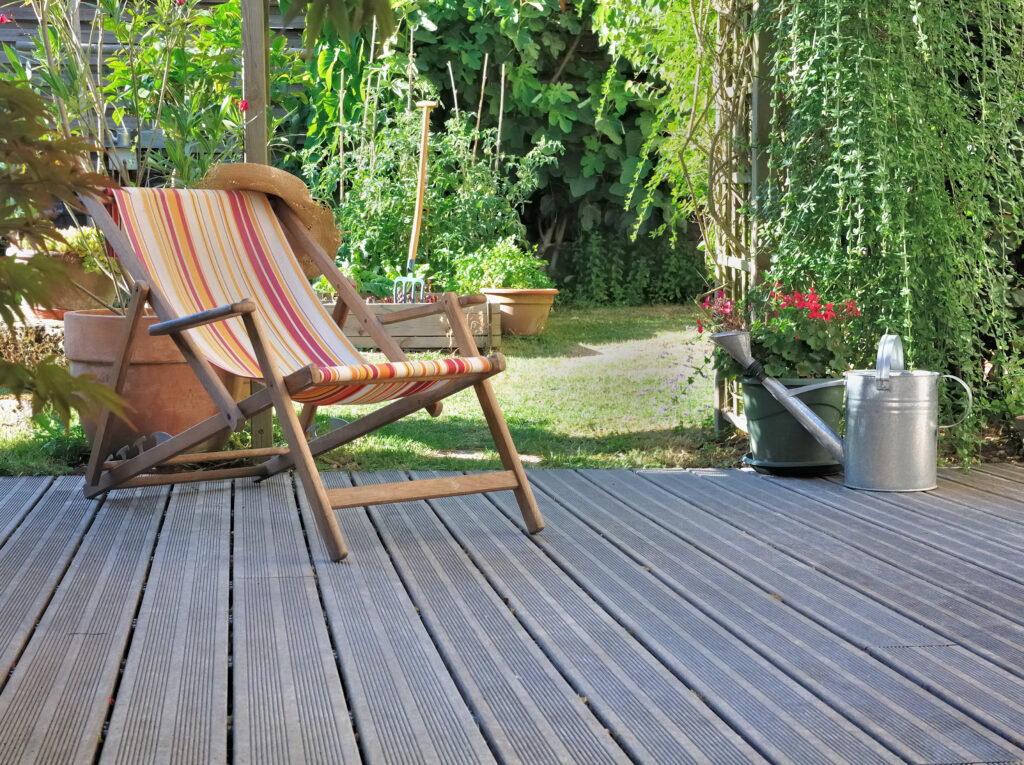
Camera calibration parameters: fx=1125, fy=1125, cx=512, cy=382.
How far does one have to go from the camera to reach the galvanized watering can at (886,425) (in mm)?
3352

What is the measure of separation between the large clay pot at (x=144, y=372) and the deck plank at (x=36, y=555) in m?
0.28

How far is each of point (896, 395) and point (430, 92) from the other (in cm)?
441

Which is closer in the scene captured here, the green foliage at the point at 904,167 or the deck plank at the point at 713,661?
the deck plank at the point at 713,661

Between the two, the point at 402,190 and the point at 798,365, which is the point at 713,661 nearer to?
the point at 798,365

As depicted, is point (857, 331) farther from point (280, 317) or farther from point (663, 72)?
point (280, 317)

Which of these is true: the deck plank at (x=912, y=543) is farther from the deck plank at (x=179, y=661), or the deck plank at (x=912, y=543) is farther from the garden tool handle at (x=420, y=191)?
the garden tool handle at (x=420, y=191)

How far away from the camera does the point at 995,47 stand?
3.67 m

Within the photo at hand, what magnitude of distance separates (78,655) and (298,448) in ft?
2.65

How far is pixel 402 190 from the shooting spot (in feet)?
22.0

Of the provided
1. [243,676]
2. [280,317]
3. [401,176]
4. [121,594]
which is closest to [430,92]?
[401,176]

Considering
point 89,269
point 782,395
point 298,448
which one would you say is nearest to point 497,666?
point 298,448

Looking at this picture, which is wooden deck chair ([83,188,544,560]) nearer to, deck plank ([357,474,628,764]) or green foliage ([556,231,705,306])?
deck plank ([357,474,628,764])

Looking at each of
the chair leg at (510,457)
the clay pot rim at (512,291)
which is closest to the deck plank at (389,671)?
the chair leg at (510,457)

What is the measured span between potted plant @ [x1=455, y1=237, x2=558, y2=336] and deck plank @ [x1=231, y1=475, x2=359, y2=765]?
11.6 ft
